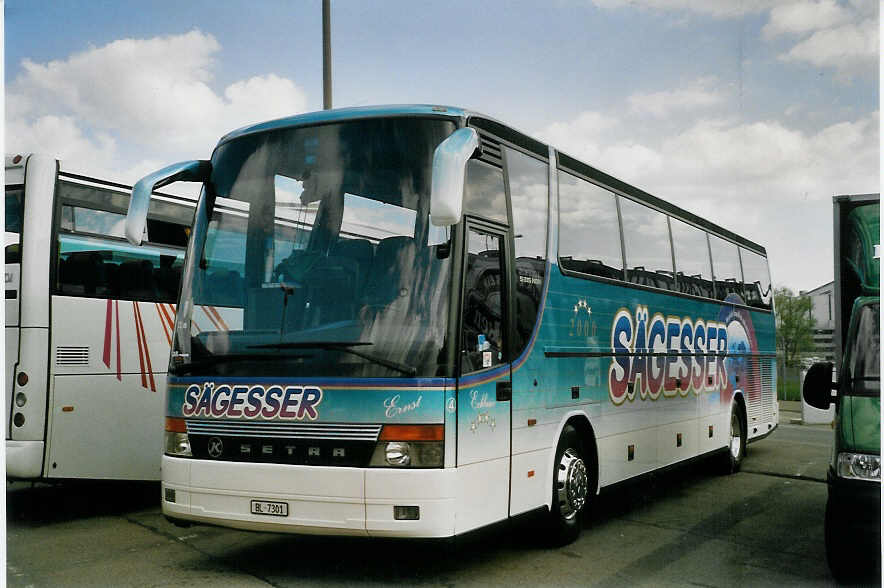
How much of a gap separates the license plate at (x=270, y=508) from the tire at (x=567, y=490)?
2.37 m

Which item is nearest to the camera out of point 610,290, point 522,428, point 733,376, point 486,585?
point 486,585

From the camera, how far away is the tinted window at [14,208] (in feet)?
29.1

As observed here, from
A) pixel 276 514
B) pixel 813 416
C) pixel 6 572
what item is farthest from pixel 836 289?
pixel 813 416

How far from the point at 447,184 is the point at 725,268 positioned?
328 inches

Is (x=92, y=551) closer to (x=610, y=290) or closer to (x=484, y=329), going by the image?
(x=484, y=329)

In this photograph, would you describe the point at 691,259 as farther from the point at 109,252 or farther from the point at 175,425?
the point at 175,425

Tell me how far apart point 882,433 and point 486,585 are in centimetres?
283

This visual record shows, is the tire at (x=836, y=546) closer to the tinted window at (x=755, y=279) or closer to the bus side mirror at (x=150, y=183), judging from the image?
the bus side mirror at (x=150, y=183)

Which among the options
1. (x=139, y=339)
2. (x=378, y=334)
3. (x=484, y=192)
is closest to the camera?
(x=378, y=334)

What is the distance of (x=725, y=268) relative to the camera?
43.7 feet

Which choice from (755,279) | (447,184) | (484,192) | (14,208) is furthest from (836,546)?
(755,279)

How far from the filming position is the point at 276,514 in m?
6.39

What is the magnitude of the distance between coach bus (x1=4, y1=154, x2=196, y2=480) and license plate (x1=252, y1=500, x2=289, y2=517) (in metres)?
3.44

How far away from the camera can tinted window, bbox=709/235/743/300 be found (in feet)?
42.3
